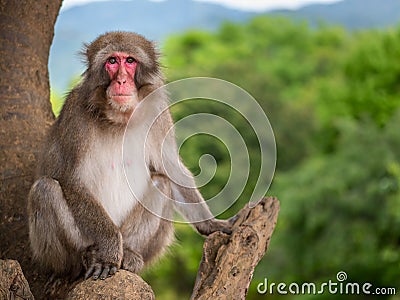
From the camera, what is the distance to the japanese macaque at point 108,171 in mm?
3650

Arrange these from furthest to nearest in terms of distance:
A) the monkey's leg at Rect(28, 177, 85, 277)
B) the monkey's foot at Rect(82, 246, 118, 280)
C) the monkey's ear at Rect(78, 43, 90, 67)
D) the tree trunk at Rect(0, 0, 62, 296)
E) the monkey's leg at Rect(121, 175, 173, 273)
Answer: the tree trunk at Rect(0, 0, 62, 296), the monkey's leg at Rect(121, 175, 173, 273), the monkey's ear at Rect(78, 43, 90, 67), the monkey's leg at Rect(28, 177, 85, 277), the monkey's foot at Rect(82, 246, 118, 280)

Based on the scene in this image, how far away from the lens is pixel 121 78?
3.57m

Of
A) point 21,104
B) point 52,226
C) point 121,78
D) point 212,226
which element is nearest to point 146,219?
point 212,226

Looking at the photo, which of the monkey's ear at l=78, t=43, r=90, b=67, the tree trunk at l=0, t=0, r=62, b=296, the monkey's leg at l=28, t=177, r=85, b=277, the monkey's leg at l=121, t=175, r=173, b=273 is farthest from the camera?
the tree trunk at l=0, t=0, r=62, b=296

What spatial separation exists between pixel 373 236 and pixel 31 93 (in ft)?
25.6

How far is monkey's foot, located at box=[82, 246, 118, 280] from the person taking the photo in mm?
3455

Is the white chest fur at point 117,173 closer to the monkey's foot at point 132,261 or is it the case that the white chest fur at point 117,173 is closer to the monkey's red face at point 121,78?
the monkey's foot at point 132,261

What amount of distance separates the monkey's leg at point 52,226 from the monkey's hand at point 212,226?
86 cm

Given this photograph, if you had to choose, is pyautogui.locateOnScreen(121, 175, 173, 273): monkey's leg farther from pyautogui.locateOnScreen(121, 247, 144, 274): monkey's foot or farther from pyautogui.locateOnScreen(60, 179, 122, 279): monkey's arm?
pyautogui.locateOnScreen(60, 179, 122, 279): monkey's arm

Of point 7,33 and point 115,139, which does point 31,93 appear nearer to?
point 7,33

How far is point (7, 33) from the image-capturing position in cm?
→ 447

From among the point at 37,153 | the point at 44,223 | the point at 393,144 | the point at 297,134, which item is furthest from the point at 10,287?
the point at 297,134

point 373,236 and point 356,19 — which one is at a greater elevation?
point 356,19

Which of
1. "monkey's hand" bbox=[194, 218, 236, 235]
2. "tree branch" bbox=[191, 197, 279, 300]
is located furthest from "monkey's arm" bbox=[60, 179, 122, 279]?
"monkey's hand" bbox=[194, 218, 236, 235]
